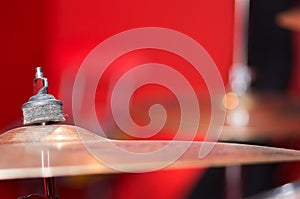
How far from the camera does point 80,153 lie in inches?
28.8

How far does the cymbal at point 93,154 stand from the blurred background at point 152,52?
32.4 inches

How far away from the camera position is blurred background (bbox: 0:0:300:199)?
5.48ft

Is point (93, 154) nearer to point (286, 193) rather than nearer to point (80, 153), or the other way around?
point (80, 153)

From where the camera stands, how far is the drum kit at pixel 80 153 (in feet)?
2.22

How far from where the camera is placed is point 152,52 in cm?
185

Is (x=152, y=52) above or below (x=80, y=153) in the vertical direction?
above

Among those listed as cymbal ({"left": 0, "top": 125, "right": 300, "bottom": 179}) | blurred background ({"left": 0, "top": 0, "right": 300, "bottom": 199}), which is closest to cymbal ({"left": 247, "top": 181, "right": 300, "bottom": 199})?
cymbal ({"left": 0, "top": 125, "right": 300, "bottom": 179})

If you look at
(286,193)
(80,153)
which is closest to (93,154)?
(80,153)

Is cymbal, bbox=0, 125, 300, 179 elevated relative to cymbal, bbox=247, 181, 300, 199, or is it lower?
elevated

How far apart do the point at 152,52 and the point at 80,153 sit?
115 cm

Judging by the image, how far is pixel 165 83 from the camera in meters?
1.79

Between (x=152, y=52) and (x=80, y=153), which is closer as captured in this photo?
(x=80, y=153)

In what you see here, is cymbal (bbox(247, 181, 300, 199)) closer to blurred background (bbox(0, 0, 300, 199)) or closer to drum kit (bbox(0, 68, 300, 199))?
drum kit (bbox(0, 68, 300, 199))

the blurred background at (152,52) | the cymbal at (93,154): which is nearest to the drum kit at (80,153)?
the cymbal at (93,154)
